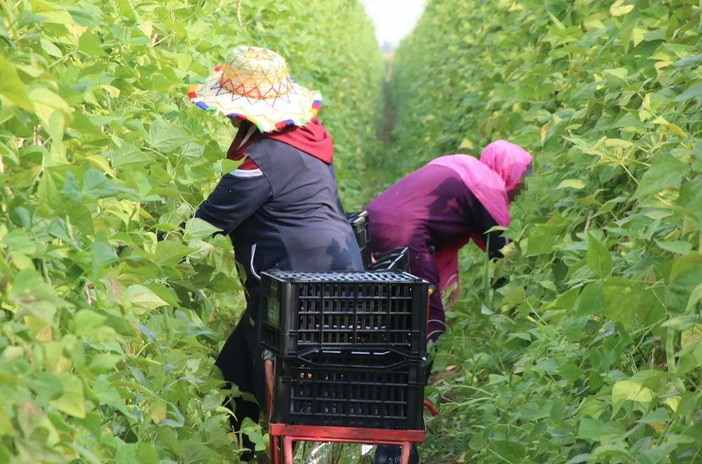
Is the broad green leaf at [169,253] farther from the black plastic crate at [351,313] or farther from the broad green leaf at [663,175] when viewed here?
the broad green leaf at [663,175]

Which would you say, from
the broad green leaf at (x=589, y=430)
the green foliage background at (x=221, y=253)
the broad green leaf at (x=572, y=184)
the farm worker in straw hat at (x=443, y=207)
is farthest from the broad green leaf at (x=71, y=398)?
the farm worker in straw hat at (x=443, y=207)

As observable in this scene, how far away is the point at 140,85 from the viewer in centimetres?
347

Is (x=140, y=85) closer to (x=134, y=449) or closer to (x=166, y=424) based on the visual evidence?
(x=166, y=424)

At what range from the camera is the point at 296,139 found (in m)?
3.88

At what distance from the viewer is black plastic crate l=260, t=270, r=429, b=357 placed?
313cm

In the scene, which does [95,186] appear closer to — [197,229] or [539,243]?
[197,229]

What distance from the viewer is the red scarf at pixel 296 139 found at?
3.86m

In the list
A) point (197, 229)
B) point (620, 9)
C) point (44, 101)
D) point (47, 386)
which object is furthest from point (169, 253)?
point (620, 9)

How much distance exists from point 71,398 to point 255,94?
209 cm

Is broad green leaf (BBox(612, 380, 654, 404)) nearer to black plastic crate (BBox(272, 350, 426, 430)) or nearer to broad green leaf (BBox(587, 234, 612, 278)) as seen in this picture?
broad green leaf (BBox(587, 234, 612, 278))

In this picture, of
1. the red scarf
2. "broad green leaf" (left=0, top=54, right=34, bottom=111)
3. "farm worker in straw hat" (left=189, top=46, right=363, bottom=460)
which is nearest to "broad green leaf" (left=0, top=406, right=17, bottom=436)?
"broad green leaf" (left=0, top=54, right=34, bottom=111)

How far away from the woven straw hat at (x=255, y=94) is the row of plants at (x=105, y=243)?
0.13 meters

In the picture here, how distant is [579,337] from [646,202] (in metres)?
0.51

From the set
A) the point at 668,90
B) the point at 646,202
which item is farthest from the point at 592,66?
the point at 646,202
